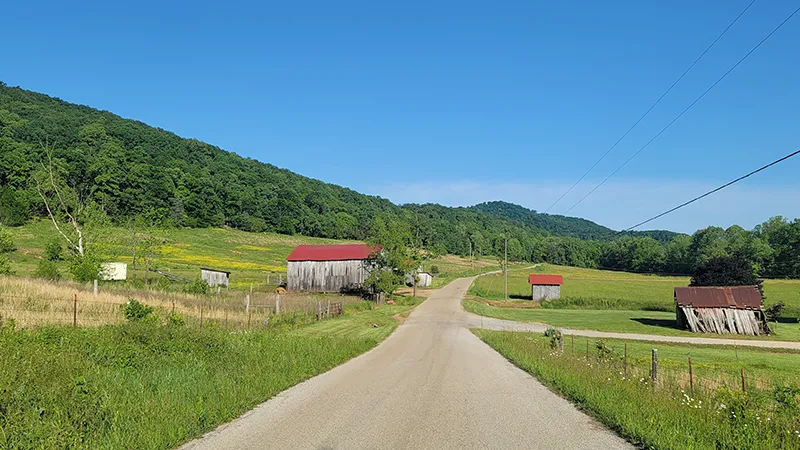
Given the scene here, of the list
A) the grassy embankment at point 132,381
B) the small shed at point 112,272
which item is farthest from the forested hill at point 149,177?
the grassy embankment at point 132,381

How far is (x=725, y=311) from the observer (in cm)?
4850

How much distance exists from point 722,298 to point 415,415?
47.4m

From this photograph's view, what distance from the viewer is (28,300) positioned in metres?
21.5

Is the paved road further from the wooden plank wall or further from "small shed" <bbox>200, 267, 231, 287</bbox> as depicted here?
"small shed" <bbox>200, 267, 231, 287</bbox>

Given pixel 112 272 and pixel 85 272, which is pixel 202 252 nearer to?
pixel 112 272

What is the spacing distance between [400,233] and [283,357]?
47.1 meters

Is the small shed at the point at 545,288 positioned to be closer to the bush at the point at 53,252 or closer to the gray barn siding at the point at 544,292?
the gray barn siding at the point at 544,292

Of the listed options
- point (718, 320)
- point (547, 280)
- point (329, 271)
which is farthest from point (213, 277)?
point (718, 320)

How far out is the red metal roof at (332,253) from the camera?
6545cm

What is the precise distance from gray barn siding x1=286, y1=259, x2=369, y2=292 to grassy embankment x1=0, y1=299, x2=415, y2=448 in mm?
46031

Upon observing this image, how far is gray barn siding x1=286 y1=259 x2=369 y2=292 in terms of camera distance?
64.9m

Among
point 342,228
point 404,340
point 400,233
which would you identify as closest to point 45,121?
point 342,228

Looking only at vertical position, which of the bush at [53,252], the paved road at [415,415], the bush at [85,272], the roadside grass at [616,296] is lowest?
the roadside grass at [616,296]

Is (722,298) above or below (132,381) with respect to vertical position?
below
